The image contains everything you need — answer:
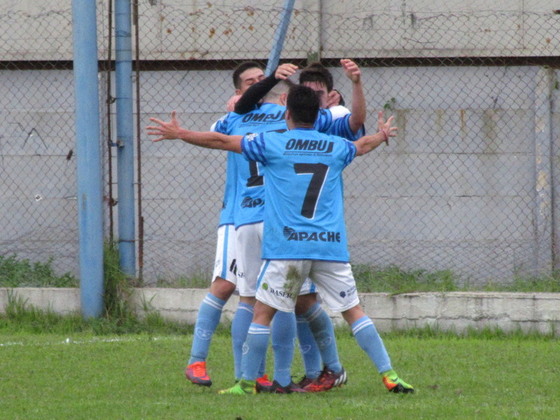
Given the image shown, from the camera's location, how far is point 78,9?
904 centimetres

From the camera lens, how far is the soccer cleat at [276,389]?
19.7 feet

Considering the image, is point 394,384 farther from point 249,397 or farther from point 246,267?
point 246,267

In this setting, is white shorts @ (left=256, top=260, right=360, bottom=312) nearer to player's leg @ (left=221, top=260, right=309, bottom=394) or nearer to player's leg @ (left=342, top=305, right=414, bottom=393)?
player's leg @ (left=221, top=260, right=309, bottom=394)

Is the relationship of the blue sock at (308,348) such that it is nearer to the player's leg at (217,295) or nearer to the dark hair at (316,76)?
the player's leg at (217,295)

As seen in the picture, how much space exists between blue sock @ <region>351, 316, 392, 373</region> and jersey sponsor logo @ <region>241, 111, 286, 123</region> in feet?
4.46

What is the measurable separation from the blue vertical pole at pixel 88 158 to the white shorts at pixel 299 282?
3.68 metres

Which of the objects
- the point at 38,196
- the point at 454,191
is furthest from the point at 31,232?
the point at 454,191

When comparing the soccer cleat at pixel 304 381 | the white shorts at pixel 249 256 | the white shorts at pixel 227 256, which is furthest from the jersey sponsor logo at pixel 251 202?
the soccer cleat at pixel 304 381

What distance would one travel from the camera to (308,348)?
20.8 feet

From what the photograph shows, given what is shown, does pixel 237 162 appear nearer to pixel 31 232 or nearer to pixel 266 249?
pixel 266 249

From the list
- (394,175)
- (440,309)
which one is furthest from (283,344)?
(394,175)

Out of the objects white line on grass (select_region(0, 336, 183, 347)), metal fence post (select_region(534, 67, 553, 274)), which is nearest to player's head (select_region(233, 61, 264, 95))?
white line on grass (select_region(0, 336, 183, 347))

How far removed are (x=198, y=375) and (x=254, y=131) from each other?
4.93 feet

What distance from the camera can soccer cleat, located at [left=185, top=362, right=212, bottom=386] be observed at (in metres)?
6.12
